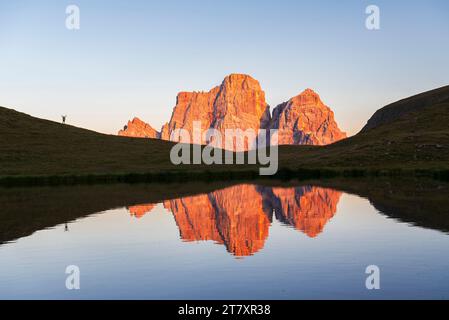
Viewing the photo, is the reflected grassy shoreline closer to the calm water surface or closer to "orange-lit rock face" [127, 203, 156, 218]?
"orange-lit rock face" [127, 203, 156, 218]

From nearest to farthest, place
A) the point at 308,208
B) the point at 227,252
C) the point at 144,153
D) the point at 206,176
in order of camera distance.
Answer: the point at 227,252 < the point at 308,208 < the point at 206,176 < the point at 144,153

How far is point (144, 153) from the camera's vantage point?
5285 inches

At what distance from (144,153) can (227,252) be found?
10934 cm

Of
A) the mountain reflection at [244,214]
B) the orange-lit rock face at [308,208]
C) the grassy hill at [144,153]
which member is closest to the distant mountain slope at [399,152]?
the grassy hill at [144,153]

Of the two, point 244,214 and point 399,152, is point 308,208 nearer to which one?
point 244,214

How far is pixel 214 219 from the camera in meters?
40.7

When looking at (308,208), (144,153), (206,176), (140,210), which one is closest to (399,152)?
(206,176)

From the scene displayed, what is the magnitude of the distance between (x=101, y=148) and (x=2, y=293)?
120647 mm

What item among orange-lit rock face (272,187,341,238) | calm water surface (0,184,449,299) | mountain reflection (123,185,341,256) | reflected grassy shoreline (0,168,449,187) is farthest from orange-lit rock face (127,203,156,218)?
reflected grassy shoreline (0,168,449,187)

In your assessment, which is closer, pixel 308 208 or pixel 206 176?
pixel 308 208

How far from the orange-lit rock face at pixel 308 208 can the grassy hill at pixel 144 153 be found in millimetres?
40424

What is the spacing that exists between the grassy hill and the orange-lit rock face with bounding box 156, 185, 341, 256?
40.3 metres
